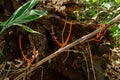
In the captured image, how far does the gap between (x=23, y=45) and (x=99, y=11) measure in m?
0.88

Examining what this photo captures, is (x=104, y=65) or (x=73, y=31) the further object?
(x=104, y=65)

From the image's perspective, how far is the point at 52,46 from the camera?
1.95 m

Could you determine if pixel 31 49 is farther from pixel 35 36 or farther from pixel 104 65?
pixel 104 65

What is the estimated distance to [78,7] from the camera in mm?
1970

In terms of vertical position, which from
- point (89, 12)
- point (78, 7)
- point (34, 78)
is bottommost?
point (34, 78)

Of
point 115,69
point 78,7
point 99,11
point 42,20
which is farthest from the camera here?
point 99,11

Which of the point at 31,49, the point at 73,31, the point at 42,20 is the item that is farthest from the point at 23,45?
the point at 73,31

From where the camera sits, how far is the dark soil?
1854 mm

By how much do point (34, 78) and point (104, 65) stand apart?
636 millimetres

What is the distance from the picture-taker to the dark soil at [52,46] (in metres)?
1.85

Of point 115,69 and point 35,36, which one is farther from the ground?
point 35,36

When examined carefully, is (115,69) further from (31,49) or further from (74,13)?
(31,49)

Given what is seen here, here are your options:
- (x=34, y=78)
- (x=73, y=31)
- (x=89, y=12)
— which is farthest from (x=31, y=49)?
(x=89, y=12)

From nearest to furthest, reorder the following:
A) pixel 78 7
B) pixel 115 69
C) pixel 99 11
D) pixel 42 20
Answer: pixel 42 20 < pixel 78 7 < pixel 115 69 < pixel 99 11
